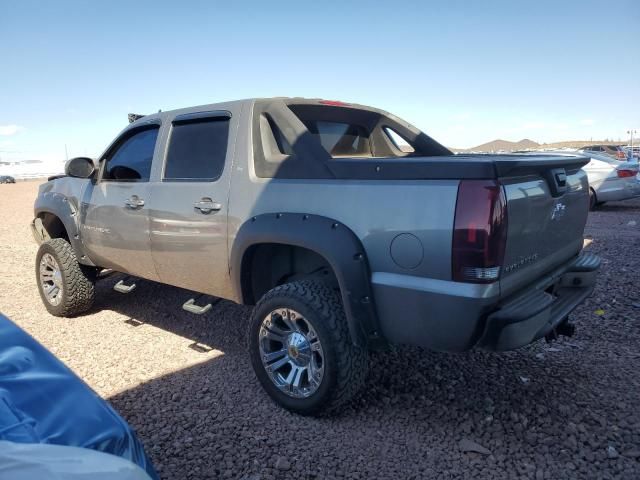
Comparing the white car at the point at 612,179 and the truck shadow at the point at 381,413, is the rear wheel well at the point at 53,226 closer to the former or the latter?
the truck shadow at the point at 381,413

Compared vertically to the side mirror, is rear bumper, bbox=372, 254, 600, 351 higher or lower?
lower

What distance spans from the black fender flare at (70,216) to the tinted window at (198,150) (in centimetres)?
148

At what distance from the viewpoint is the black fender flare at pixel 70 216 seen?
4.70 meters

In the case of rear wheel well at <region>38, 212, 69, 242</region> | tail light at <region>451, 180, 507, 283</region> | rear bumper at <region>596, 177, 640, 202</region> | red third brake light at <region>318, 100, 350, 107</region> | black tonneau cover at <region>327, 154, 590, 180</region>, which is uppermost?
red third brake light at <region>318, 100, 350, 107</region>

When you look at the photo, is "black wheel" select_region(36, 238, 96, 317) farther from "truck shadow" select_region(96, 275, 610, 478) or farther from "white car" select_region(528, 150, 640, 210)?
"white car" select_region(528, 150, 640, 210)

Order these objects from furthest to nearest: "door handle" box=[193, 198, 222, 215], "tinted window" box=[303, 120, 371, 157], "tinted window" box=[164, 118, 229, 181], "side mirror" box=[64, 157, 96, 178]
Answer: "side mirror" box=[64, 157, 96, 178]
"tinted window" box=[303, 120, 371, 157]
"tinted window" box=[164, 118, 229, 181]
"door handle" box=[193, 198, 222, 215]

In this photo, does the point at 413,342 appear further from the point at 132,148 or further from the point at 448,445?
the point at 132,148

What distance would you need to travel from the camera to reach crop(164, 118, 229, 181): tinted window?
351 centimetres

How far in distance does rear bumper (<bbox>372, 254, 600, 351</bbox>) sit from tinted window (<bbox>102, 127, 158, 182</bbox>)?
248 cm

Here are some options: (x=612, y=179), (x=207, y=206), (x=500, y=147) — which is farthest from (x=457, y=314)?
(x=500, y=147)

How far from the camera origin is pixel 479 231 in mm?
2223

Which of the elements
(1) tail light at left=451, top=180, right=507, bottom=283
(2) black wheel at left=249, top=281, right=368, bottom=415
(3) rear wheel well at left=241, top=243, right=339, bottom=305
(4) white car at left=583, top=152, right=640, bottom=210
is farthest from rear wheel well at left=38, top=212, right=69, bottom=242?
(4) white car at left=583, top=152, right=640, bottom=210

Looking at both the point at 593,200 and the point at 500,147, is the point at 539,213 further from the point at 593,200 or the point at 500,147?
the point at 500,147

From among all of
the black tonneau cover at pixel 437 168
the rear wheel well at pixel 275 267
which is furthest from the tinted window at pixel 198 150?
the black tonneau cover at pixel 437 168
